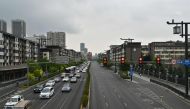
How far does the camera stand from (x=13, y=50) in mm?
128500

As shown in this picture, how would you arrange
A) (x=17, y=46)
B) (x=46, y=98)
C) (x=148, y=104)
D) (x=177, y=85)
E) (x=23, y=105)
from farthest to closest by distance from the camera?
1. (x=17, y=46)
2. (x=177, y=85)
3. (x=46, y=98)
4. (x=148, y=104)
5. (x=23, y=105)

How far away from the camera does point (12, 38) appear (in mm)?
→ 127625

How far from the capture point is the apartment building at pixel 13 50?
115 metres

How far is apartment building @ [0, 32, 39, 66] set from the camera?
115137 millimetres

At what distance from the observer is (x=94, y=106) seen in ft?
142

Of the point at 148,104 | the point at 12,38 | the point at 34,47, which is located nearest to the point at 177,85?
the point at 148,104

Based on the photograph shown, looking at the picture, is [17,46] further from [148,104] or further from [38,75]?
[148,104]

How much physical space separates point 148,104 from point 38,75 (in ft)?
193

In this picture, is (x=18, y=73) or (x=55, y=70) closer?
(x=18, y=73)

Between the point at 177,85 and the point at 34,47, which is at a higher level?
the point at 34,47

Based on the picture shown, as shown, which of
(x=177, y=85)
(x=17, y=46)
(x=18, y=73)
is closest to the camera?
(x=177, y=85)

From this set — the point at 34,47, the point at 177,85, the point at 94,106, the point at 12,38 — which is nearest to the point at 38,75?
the point at 12,38

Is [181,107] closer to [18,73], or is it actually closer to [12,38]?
[18,73]

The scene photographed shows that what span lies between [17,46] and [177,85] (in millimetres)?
77084
